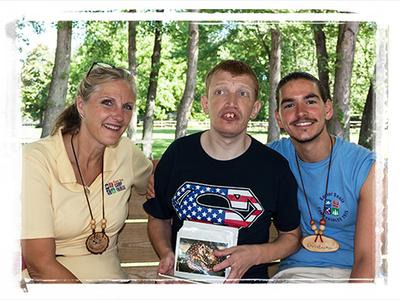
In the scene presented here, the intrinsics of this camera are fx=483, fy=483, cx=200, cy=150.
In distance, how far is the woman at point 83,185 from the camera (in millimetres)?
1864

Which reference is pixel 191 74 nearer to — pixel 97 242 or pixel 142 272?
pixel 142 272

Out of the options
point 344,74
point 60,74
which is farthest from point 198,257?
point 60,74

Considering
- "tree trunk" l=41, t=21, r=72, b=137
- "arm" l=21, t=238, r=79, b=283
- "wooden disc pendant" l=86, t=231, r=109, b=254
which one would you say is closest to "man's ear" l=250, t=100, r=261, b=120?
"wooden disc pendant" l=86, t=231, r=109, b=254

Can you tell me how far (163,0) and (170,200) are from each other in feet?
4.35

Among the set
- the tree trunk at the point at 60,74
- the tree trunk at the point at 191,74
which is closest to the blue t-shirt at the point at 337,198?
the tree trunk at the point at 60,74

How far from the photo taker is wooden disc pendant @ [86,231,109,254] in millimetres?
2047

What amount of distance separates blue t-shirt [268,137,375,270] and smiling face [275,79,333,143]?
0.46ft

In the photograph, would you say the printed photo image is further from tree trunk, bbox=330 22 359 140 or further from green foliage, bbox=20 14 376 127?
green foliage, bbox=20 14 376 127

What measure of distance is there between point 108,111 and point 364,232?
116 cm

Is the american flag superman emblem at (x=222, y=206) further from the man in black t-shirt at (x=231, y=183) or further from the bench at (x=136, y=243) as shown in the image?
the bench at (x=136, y=243)

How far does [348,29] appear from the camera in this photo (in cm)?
540

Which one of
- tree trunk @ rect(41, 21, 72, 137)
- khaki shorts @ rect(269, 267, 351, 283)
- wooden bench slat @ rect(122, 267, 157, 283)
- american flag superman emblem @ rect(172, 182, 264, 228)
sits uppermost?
tree trunk @ rect(41, 21, 72, 137)

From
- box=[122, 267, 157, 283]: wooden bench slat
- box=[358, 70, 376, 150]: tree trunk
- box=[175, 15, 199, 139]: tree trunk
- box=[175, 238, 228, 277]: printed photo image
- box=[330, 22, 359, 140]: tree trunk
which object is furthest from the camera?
box=[175, 15, 199, 139]: tree trunk
